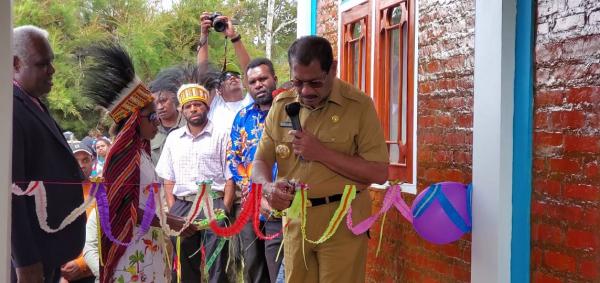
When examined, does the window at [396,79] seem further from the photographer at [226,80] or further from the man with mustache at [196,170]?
the photographer at [226,80]

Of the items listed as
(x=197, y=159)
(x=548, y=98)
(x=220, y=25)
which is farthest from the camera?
(x=220, y=25)

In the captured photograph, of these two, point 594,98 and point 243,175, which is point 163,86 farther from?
point 594,98

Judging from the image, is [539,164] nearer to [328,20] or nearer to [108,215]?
[108,215]

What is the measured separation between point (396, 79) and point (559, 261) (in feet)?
8.51

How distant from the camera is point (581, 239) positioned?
4227mm

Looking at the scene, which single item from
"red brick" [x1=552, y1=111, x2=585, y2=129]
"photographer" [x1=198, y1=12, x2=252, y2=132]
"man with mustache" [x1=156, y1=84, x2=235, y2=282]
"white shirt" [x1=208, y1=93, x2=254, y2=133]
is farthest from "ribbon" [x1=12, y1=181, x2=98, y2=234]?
"photographer" [x1=198, y1=12, x2=252, y2=132]

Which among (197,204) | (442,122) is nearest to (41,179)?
(197,204)

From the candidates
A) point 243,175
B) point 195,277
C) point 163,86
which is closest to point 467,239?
point 243,175

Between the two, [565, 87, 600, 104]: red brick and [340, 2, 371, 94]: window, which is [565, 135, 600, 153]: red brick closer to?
[565, 87, 600, 104]: red brick

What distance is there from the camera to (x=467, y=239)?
5.30 m

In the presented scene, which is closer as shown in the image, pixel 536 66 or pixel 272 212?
pixel 536 66

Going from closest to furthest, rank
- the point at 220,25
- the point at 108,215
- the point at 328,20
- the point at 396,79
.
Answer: the point at 108,215, the point at 396,79, the point at 328,20, the point at 220,25

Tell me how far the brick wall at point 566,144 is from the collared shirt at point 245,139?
2.76 meters

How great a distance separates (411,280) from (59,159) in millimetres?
2526
